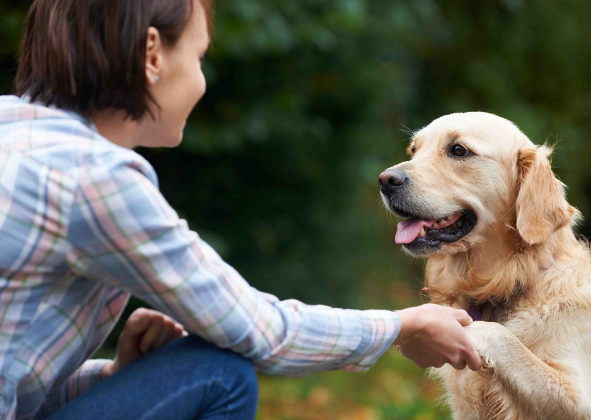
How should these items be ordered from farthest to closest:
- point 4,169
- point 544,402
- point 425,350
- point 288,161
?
point 288,161, point 544,402, point 425,350, point 4,169

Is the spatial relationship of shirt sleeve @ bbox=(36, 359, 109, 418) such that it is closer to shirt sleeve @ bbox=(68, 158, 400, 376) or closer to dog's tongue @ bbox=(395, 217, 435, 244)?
shirt sleeve @ bbox=(68, 158, 400, 376)

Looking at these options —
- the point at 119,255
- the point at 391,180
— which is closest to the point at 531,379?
the point at 391,180

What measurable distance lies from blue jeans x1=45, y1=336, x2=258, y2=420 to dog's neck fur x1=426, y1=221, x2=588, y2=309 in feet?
3.67

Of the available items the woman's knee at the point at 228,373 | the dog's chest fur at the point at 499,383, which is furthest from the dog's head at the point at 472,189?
the woman's knee at the point at 228,373

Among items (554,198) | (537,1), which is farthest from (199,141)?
(537,1)

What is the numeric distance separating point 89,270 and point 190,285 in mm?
226

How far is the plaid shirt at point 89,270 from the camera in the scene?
145cm

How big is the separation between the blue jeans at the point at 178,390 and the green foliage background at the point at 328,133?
6.61 ft

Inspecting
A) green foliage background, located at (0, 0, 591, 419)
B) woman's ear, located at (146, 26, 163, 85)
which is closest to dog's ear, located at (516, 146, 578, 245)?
green foliage background, located at (0, 0, 591, 419)

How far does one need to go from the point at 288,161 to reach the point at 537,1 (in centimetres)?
430

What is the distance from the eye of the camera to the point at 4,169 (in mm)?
1463

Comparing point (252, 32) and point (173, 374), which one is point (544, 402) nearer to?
point (173, 374)

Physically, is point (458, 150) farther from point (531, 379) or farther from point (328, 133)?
point (328, 133)

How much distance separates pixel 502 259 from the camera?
8.12ft
